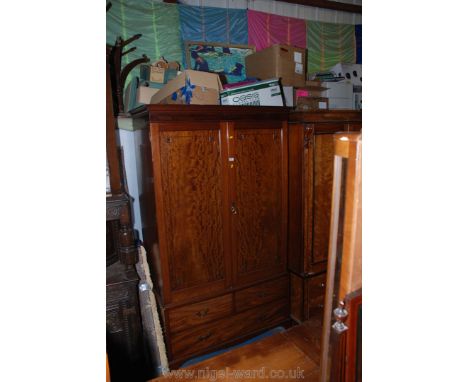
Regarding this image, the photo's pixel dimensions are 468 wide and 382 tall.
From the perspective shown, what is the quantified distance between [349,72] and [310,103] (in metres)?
0.75

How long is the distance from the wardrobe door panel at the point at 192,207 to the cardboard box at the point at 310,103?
0.89 m

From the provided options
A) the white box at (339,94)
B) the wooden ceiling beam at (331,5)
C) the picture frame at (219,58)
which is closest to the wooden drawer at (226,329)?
the white box at (339,94)

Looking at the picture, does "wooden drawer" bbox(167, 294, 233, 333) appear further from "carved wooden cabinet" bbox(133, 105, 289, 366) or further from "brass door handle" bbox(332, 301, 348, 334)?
"brass door handle" bbox(332, 301, 348, 334)

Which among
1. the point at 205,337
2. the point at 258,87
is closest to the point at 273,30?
the point at 258,87

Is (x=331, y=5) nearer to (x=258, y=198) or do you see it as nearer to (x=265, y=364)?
(x=258, y=198)

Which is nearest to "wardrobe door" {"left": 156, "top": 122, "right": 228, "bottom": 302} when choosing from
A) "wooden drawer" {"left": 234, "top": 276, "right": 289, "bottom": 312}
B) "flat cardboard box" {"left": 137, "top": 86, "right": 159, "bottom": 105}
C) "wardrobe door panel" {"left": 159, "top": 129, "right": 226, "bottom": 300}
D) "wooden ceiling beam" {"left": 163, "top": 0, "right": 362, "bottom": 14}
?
"wardrobe door panel" {"left": 159, "top": 129, "right": 226, "bottom": 300}

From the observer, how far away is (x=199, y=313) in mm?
2129

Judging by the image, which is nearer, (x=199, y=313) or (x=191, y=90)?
(x=191, y=90)

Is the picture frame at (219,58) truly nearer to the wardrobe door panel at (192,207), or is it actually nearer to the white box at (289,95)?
the white box at (289,95)

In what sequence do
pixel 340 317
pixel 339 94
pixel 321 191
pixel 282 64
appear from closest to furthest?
1. pixel 340 317
2. pixel 321 191
3. pixel 282 64
4. pixel 339 94

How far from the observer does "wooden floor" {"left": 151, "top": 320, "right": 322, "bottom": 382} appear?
1.32 m

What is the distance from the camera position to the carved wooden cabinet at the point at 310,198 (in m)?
2.25
